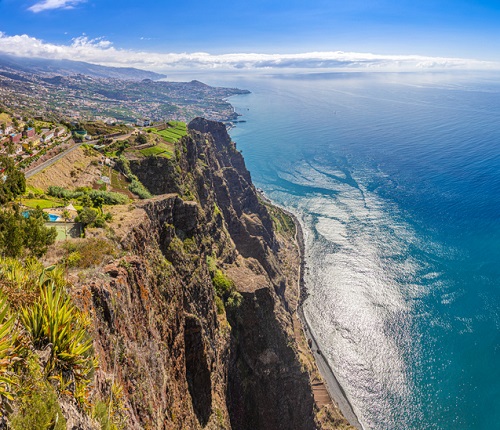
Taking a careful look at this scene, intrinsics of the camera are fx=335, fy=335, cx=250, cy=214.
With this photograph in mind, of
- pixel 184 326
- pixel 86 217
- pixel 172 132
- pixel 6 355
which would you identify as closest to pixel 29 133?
pixel 172 132

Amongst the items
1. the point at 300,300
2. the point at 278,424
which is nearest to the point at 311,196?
the point at 300,300

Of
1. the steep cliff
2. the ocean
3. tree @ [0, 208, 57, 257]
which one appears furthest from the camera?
the ocean

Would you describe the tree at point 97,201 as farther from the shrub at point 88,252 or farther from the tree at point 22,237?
the tree at point 22,237

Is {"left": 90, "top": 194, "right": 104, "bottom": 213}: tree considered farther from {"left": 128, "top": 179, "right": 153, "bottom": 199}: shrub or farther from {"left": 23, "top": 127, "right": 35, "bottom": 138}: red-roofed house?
{"left": 23, "top": 127, "right": 35, "bottom": 138}: red-roofed house

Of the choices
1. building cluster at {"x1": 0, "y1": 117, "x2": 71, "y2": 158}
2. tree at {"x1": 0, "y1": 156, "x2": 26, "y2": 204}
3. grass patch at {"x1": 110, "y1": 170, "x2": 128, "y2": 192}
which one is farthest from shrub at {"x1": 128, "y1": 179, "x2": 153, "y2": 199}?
building cluster at {"x1": 0, "y1": 117, "x2": 71, "y2": 158}

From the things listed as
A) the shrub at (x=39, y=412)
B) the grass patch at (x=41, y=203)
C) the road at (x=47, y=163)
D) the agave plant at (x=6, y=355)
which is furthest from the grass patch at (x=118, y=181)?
the shrub at (x=39, y=412)

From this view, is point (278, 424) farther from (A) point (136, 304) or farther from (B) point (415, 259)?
(B) point (415, 259)
